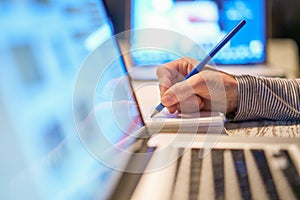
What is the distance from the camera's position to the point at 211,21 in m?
1.40

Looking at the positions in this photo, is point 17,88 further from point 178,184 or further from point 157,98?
point 157,98

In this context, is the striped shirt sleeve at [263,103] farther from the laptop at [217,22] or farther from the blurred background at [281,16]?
the blurred background at [281,16]

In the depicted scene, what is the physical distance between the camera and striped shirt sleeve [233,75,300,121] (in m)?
0.74

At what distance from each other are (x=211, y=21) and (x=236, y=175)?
985 millimetres

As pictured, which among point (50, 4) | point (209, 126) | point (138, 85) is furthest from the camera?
point (138, 85)

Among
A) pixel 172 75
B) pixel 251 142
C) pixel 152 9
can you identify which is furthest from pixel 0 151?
pixel 152 9

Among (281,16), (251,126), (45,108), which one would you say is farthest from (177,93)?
(281,16)

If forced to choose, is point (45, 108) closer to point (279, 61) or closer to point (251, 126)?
point (251, 126)

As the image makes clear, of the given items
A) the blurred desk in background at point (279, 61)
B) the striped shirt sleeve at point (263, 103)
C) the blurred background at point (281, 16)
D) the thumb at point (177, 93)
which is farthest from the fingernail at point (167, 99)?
the blurred background at point (281, 16)

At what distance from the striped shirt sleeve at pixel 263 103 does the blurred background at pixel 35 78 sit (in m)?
0.33

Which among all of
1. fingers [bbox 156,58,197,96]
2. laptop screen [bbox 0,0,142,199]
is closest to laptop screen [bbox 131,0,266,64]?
fingers [bbox 156,58,197,96]

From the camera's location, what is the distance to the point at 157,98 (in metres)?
0.74

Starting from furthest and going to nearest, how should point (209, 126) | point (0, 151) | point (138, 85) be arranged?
point (138, 85), point (209, 126), point (0, 151)

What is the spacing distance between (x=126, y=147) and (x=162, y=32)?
239mm
